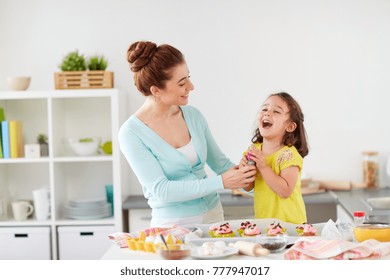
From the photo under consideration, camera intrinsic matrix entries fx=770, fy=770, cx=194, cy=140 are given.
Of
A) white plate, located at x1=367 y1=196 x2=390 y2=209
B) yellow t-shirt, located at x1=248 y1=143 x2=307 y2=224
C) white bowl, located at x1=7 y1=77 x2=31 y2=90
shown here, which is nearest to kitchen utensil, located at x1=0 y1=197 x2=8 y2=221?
white bowl, located at x1=7 y1=77 x2=31 y2=90

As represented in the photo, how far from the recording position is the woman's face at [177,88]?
168 centimetres

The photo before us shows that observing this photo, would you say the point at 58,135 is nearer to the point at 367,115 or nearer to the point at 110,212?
the point at 110,212

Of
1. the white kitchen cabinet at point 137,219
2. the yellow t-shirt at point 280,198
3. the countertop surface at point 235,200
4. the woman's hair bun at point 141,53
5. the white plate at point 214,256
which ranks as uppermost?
the woman's hair bun at point 141,53

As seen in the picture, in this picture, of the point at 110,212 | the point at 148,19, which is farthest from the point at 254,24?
the point at 110,212

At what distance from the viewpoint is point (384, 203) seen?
8.30 ft

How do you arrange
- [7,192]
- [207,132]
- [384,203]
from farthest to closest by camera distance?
1. [7,192]
2. [384,203]
3. [207,132]

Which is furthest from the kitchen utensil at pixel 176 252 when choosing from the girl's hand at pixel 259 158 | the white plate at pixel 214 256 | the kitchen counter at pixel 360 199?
the kitchen counter at pixel 360 199

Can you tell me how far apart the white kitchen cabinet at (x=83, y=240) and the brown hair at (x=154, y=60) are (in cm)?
116

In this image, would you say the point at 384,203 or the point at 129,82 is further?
the point at 129,82

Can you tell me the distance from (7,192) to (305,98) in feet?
3.95

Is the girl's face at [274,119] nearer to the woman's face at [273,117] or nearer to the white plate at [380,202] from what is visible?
the woman's face at [273,117]

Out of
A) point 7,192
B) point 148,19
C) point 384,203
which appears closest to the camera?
point 384,203

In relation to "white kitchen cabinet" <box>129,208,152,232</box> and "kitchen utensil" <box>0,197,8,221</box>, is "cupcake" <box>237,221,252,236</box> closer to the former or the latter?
"white kitchen cabinet" <box>129,208,152,232</box>

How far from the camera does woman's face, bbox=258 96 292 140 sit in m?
1.72
